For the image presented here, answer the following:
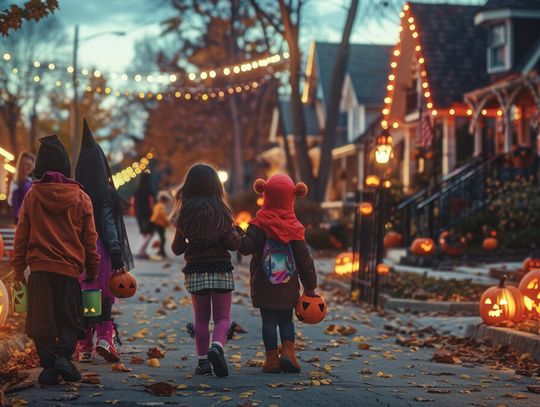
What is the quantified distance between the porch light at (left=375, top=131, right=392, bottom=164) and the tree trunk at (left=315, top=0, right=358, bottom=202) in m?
16.0

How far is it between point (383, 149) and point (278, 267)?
23.3 feet

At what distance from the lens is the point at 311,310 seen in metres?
8.67

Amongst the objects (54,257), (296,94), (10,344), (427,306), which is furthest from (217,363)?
(296,94)

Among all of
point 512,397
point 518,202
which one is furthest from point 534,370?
point 518,202

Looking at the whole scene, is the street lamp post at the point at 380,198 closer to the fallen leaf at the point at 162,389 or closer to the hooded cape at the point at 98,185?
the hooded cape at the point at 98,185

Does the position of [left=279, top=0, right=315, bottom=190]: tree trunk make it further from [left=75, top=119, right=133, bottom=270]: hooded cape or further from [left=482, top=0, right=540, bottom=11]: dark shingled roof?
[left=75, top=119, right=133, bottom=270]: hooded cape

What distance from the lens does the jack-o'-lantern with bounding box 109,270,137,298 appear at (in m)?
8.74

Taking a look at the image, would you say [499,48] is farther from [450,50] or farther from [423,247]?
[423,247]

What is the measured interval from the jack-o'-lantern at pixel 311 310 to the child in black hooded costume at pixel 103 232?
→ 151cm

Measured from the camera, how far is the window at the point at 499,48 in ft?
104

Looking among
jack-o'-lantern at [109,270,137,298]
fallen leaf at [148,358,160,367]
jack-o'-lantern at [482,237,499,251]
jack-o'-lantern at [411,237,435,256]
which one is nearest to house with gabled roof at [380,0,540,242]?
jack-o'-lantern at [482,237,499,251]

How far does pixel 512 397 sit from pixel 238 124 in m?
46.2

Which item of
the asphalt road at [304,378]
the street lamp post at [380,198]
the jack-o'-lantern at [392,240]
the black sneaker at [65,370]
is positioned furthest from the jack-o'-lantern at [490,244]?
the black sneaker at [65,370]

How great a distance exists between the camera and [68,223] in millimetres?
7738
